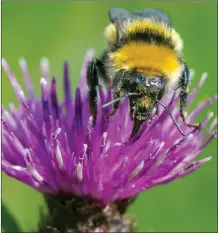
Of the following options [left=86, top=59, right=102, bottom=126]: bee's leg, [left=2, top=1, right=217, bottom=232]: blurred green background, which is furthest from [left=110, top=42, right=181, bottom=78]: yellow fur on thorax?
[left=2, top=1, right=217, bottom=232]: blurred green background

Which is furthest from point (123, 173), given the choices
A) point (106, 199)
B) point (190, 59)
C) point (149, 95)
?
point (190, 59)

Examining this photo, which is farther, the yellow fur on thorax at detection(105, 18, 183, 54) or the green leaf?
the green leaf

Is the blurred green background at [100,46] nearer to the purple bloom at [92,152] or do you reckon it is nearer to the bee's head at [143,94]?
the purple bloom at [92,152]

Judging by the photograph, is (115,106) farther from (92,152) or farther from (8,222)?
(8,222)

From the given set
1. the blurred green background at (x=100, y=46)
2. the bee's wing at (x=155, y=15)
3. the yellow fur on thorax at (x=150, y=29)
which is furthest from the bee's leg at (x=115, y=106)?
the blurred green background at (x=100, y=46)

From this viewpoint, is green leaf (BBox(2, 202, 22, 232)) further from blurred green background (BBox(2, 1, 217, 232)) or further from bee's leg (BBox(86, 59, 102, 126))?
blurred green background (BBox(2, 1, 217, 232))

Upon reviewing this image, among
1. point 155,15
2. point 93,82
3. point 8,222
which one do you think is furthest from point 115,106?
point 8,222
